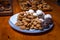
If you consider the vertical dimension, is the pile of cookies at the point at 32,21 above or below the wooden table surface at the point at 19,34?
above

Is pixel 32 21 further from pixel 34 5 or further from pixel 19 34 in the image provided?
pixel 34 5

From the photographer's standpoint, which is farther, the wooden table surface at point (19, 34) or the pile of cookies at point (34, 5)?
the pile of cookies at point (34, 5)

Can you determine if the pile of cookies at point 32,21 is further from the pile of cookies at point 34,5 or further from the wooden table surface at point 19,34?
the pile of cookies at point 34,5

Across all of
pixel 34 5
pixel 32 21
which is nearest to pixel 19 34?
pixel 32 21

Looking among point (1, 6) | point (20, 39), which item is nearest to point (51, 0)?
point (1, 6)

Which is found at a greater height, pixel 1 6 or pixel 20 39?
pixel 1 6

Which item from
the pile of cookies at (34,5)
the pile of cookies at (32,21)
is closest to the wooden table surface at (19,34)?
the pile of cookies at (32,21)

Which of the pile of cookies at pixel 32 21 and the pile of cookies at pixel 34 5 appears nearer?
the pile of cookies at pixel 32 21

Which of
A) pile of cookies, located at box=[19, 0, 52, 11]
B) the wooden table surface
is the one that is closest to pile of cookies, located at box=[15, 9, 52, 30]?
the wooden table surface

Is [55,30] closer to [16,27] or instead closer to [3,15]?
[16,27]
